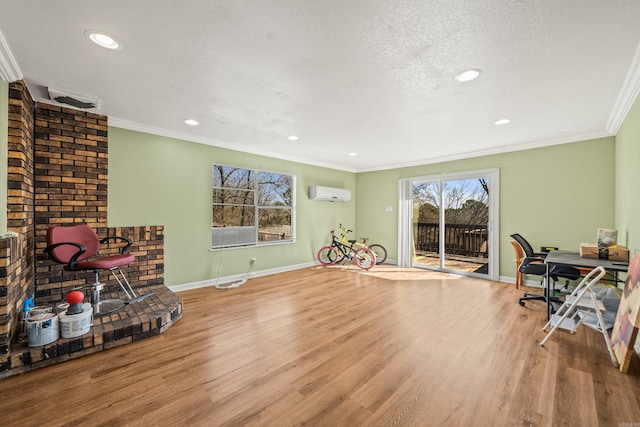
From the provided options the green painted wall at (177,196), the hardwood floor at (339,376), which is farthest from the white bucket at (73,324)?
the green painted wall at (177,196)

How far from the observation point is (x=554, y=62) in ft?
7.00

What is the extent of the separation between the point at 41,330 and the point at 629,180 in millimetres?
5871

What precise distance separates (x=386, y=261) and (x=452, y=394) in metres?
4.91

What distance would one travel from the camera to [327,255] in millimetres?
6375

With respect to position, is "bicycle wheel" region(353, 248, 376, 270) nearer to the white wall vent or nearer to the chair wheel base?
the chair wheel base

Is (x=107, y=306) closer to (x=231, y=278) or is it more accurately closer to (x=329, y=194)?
(x=231, y=278)

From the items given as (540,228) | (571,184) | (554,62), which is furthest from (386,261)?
(554,62)

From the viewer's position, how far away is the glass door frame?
4.93 m

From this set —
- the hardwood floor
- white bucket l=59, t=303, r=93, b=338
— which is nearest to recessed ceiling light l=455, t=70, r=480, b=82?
the hardwood floor

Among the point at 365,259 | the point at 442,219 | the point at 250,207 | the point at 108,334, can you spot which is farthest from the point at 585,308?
the point at 250,207

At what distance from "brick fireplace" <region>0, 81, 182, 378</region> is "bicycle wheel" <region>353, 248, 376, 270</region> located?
3844 mm

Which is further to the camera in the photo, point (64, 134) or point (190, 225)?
point (190, 225)

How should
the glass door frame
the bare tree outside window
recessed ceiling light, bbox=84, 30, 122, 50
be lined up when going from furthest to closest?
1. the bare tree outside window
2. the glass door frame
3. recessed ceiling light, bbox=84, 30, 122, 50

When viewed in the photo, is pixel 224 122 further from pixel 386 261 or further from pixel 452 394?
pixel 386 261
